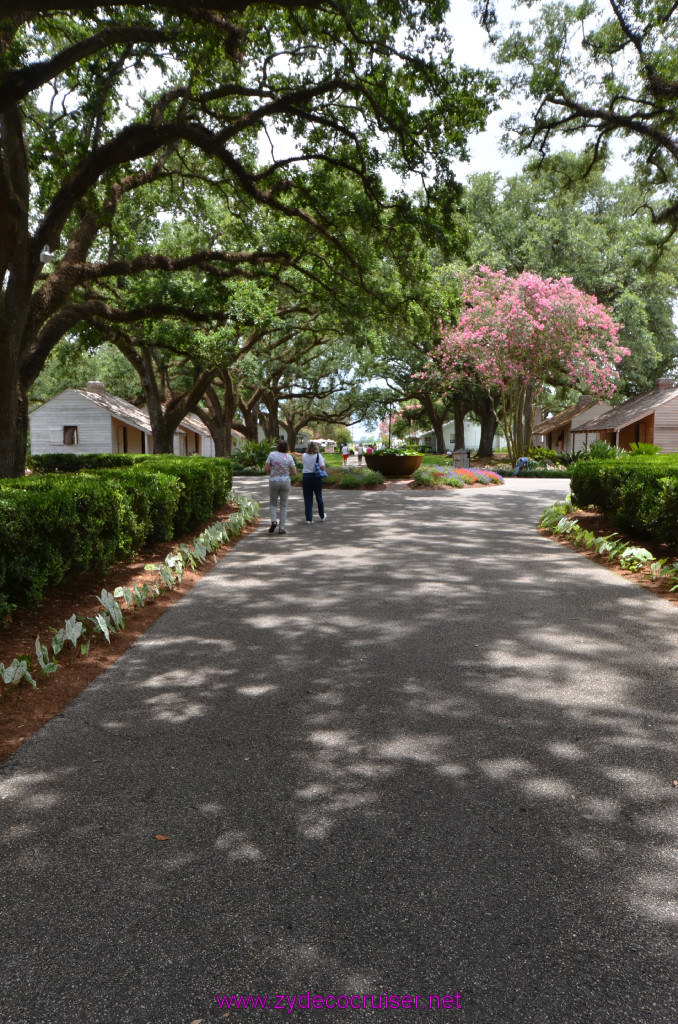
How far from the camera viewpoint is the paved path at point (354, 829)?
→ 212cm

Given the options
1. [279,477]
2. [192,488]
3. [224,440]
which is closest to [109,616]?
[192,488]

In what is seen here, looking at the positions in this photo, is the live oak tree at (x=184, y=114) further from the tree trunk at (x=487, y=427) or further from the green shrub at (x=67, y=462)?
the tree trunk at (x=487, y=427)

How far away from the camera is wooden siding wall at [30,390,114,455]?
39812 millimetres

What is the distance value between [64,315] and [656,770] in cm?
1394

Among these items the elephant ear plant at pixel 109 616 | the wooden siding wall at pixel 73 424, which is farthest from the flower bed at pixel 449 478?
the wooden siding wall at pixel 73 424

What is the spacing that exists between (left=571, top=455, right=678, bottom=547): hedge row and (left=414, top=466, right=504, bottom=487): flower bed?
36.9 feet

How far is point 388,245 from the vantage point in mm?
14719

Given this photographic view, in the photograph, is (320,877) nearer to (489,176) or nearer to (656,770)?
(656,770)

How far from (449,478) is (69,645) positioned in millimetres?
19960

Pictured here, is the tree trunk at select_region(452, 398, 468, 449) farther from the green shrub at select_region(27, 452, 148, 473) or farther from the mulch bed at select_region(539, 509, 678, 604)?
the mulch bed at select_region(539, 509, 678, 604)

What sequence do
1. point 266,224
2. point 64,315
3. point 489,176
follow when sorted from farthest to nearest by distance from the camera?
point 489,176 → point 266,224 → point 64,315

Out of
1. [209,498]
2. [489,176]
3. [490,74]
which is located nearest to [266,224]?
[490,74]

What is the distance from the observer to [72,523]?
249 inches

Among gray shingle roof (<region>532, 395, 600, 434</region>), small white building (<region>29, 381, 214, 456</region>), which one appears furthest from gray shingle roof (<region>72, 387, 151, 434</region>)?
gray shingle roof (<region>532, 395, 600, 434</region>)
